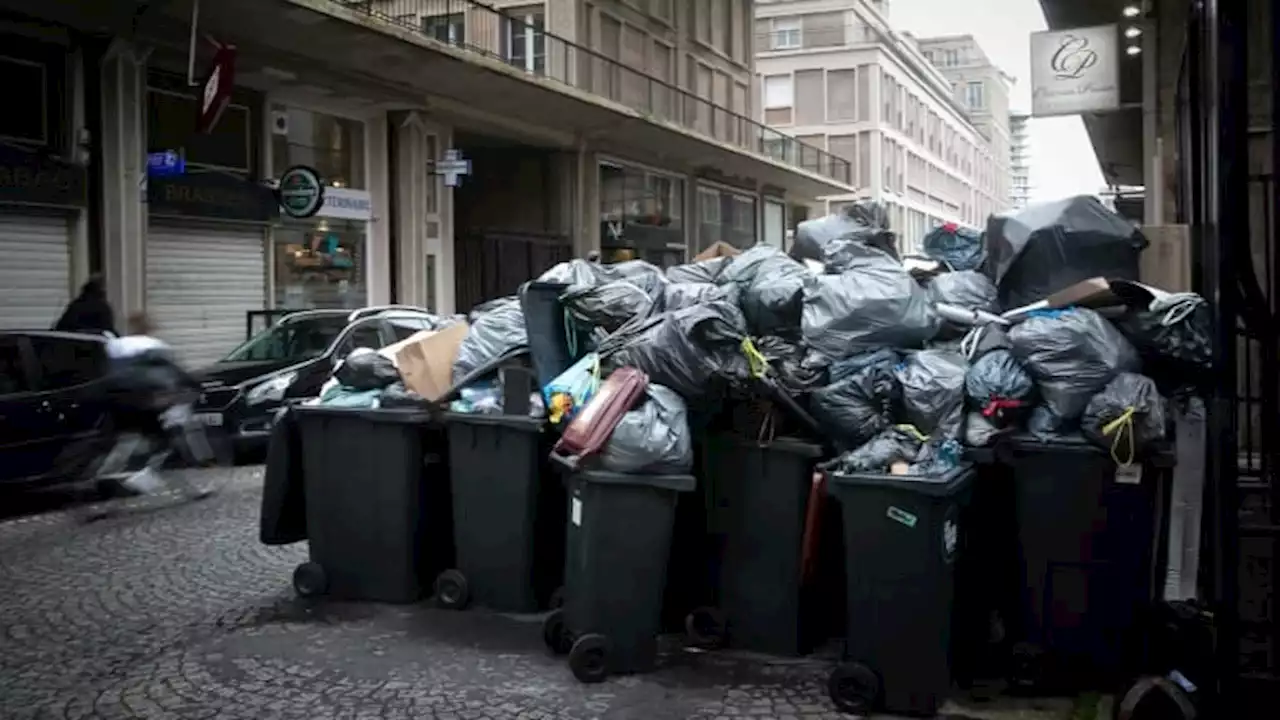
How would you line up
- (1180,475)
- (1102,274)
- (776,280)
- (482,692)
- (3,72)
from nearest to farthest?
(1180,475)
(482,692)
(1102,274)
(776,280)
(3,72)

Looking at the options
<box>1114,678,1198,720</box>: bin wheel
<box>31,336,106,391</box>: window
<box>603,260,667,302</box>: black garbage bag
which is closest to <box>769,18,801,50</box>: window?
<box>31,336,106,391</box>: window

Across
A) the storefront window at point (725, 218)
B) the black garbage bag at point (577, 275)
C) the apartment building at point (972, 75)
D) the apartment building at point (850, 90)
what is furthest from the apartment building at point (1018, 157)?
the black garbage bag at point (577, 275)

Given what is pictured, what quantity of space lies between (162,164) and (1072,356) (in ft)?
44.0

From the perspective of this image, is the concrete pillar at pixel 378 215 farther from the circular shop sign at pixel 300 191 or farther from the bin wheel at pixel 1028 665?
the bin wheel at pixel 1028 665

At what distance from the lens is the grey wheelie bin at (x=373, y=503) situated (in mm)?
6203

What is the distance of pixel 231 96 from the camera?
16922 millimetres

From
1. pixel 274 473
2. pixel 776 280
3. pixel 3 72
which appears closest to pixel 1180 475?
pixel 776 280

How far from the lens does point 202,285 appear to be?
16.6 metres

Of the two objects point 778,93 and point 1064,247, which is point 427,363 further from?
point 778,93

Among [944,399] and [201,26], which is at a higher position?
[201,26]

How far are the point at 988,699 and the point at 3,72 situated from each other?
13383 mm

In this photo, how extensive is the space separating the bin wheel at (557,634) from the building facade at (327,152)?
11.1 meters

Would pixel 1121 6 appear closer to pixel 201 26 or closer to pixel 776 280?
pixel 776 280

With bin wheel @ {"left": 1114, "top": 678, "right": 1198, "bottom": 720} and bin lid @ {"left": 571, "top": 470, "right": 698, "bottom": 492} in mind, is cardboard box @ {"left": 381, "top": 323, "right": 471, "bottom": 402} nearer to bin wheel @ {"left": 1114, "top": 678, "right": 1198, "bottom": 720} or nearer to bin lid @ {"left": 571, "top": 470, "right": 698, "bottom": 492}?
bin lid @ {"left": 571, "top": 470, "right": 698, "bottom": 492}
